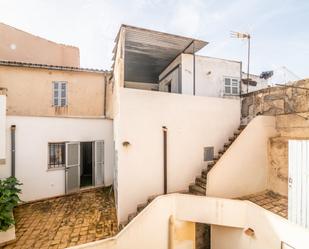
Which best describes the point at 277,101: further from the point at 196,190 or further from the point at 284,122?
the point at 196,190

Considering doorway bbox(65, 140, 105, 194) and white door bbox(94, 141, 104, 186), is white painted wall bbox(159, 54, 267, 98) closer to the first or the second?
white door bbox(94, 141, 104, 186)

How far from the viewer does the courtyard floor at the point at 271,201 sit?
6.64 m

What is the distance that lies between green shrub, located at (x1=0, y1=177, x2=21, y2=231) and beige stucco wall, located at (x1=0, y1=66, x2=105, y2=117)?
5894mm

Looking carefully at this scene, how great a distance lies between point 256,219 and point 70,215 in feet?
24.2

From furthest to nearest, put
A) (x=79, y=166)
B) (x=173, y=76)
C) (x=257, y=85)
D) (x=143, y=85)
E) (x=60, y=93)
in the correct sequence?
(x=143, y=85) < (x=257, y=85) < (x=60, y=93) < (x=173, y=76) < (x=79, y=166)

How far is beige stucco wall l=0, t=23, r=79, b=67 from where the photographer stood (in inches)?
520

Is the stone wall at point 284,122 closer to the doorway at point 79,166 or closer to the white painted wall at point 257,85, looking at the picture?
the white painted wall at point 257,85

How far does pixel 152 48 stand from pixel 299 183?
7888 mm

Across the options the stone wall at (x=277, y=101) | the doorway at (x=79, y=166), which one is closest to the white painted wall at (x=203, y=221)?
the stone wall at (x=277, y=101)

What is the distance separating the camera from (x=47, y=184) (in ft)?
31.0

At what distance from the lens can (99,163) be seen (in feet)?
35.5

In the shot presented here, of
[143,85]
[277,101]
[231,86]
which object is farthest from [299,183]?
[143,85]

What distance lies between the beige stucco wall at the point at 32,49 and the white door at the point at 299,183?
1703 centimetres

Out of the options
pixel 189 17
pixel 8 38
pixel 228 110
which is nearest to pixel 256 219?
pixel 228 110
